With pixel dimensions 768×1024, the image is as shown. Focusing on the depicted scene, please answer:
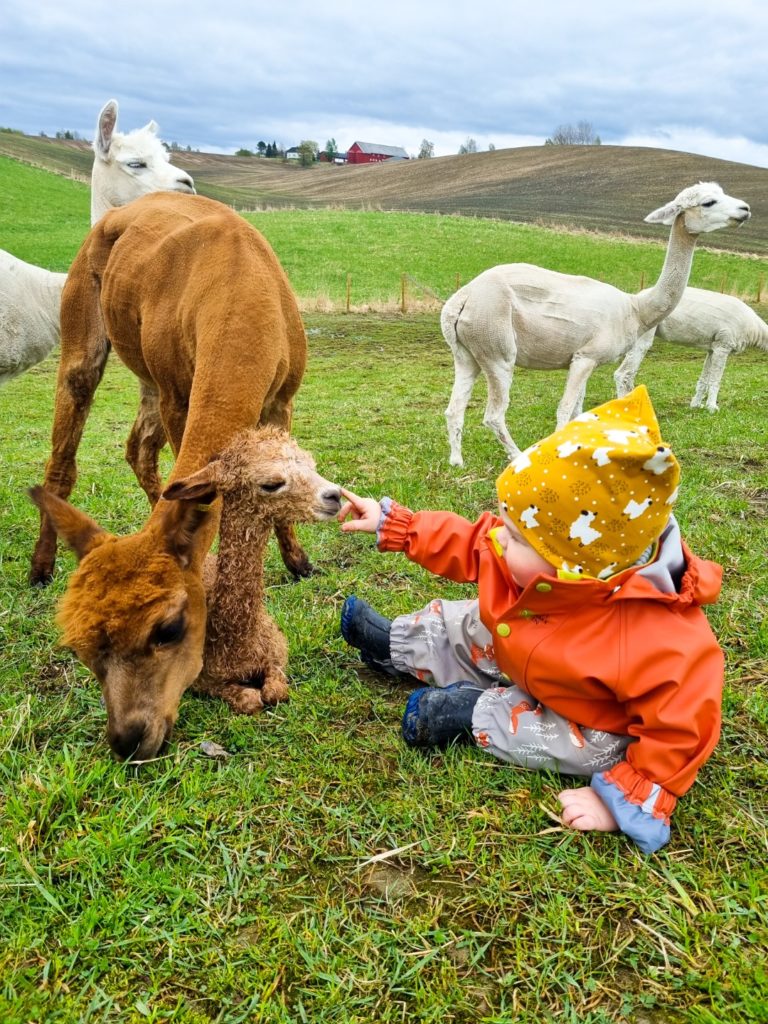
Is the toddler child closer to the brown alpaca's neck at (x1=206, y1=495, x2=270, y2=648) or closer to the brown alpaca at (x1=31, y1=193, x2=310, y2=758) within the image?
the brown alpaca's neck at (x1=206, y1=495, x2=270, y2=648)

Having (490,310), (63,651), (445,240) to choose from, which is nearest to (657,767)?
(63,651)

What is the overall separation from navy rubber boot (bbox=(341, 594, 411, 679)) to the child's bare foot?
0.98 meters

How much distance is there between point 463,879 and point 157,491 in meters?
3.24

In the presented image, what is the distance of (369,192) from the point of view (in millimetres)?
64812

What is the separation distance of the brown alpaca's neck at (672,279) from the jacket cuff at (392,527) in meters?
6.08

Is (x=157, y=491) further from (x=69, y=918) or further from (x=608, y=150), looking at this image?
(x=608, y=150)

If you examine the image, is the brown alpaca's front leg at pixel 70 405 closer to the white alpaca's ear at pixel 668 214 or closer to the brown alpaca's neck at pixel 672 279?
the brown alpaca's neck at pixel 672 279

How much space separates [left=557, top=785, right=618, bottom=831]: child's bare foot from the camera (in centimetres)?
210

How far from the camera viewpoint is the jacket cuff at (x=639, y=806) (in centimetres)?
201

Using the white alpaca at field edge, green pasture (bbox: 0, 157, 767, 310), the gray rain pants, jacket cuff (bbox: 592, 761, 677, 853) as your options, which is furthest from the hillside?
jacket cuff (bbox: 592, 761, 677, 853)

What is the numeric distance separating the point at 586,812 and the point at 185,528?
60.9 inches

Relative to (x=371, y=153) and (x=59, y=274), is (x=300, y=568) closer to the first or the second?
(x=59, y=274)

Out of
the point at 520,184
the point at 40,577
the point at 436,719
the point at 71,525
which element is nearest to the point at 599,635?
the point at 436,719

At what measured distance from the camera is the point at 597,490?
6.55 ft
